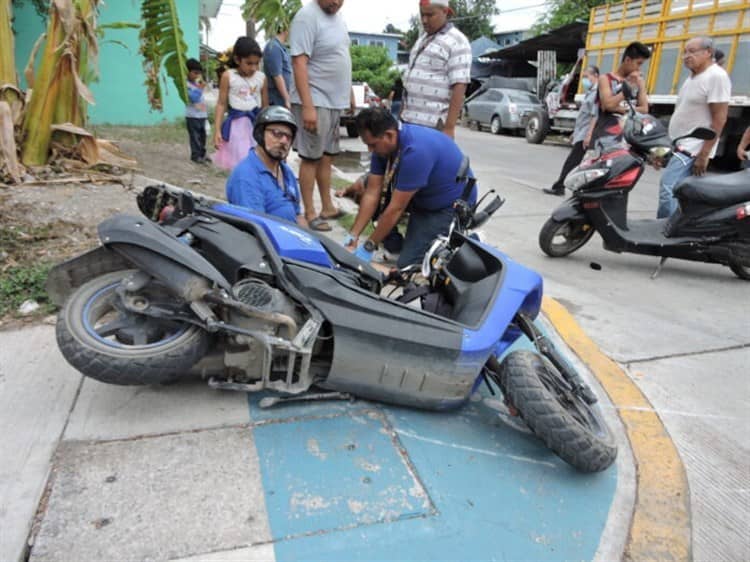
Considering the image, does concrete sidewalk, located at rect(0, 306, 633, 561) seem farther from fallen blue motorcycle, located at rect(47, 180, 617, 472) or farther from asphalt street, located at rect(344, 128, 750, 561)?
asphalt street, located at rect(344, 128, 750, 561)

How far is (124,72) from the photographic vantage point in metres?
11.2

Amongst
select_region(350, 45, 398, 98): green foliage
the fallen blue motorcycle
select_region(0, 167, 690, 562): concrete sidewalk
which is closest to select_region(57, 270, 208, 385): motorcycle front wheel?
the fallen blue motorcycle

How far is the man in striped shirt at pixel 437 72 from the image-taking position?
4.66 meters

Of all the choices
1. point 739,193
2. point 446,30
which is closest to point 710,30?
point 739,193

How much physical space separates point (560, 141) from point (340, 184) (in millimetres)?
11882

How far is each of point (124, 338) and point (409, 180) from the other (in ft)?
6.32

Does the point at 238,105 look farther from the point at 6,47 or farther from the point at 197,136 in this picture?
the point at 197,136

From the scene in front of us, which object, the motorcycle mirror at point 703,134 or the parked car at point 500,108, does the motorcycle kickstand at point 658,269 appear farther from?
the parked car at point 500,108

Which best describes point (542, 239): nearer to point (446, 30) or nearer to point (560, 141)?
point (446, 30)

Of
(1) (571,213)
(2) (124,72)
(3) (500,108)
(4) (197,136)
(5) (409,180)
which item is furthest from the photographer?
(3) (500,108)

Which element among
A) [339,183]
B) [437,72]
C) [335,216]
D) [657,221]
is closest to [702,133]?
[657,221]

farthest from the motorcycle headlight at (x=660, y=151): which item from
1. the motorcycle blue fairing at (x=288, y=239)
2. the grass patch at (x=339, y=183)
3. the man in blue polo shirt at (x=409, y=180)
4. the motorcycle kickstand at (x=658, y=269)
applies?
the grass patch at (x=339, y=183)

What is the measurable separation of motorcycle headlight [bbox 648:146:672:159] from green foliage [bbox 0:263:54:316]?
4694 millimetres

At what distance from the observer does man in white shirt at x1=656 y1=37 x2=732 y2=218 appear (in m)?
5.01
